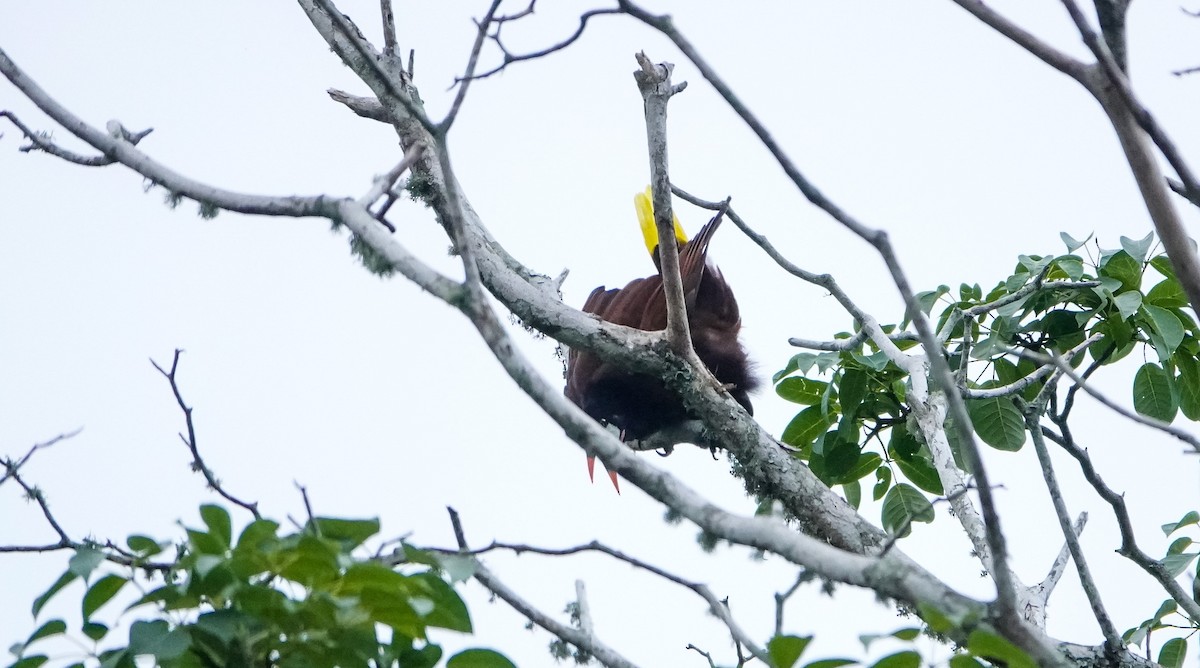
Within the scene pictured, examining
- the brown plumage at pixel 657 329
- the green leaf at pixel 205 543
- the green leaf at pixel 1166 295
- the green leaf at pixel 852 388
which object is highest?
the brown plumage at pixel 657 329

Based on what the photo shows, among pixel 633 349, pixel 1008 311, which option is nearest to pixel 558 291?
pixel 633 349

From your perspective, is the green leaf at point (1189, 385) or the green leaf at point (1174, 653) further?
the green leaf at point (1189, 385)

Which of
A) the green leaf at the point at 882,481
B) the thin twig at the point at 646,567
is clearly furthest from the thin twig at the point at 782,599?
the green leaf at the point at 882,481

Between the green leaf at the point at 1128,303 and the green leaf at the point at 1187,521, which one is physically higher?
the green leaf at the point at 1128,303

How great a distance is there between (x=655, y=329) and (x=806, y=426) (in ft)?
2.58

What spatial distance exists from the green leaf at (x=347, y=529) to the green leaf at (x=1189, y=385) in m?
2.38

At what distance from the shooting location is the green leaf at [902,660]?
4.16 feet

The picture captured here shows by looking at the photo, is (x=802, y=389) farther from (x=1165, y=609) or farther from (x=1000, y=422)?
(x=1165, y=609)

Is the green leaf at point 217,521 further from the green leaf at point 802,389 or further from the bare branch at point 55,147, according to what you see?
the green leaf at point 802,389

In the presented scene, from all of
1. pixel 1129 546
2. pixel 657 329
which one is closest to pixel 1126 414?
pixel 1129 546

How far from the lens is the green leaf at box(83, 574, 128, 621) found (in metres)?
1.39

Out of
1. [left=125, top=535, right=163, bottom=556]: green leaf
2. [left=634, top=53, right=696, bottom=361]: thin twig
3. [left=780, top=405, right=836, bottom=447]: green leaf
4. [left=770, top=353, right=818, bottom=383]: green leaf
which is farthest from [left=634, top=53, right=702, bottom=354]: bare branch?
[left=125, top=535, right=163, bottom=556]: green leaf

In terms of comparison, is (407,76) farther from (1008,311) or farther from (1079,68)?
(1079,68)

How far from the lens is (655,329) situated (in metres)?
3.93
